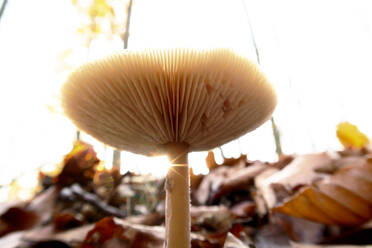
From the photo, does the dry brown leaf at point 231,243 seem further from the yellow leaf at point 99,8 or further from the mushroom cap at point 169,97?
the yellow leaf at point 99,8

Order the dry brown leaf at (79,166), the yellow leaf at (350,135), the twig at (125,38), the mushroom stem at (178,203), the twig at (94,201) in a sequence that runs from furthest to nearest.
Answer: the twig at (125,38) → the yellow leaf at (350,135) → the dry brown leaf at (79,166) → the twig at (94,201) → the mushroom stem at (178,203)

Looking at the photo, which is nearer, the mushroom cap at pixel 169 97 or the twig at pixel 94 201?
the mushroom cap at pixel 169 97

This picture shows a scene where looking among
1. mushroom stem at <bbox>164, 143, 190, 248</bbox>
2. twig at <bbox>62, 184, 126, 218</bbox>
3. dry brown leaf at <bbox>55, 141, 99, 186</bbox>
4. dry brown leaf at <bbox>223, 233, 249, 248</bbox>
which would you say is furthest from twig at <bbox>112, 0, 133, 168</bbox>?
dry brown leaf at <bbox>223, 233, 249, 248</bbox>

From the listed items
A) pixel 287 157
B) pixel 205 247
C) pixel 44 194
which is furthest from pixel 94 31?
pixel 205 247

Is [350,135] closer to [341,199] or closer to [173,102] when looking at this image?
[341,199]

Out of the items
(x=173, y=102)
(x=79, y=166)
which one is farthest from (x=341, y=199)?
(x=79, y=166)

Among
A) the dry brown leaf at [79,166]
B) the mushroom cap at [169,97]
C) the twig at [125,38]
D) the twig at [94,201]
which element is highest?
the twig at [125,38]

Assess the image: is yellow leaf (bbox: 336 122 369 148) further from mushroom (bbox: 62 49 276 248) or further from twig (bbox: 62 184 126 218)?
twig (bbox: 62 184 126 218)

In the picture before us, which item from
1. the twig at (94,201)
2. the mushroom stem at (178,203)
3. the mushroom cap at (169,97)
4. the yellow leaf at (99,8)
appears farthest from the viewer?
the yellow leaf at (99,8)

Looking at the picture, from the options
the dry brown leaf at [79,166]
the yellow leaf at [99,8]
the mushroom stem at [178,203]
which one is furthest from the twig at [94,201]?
the yellow leaf at [99,8]
